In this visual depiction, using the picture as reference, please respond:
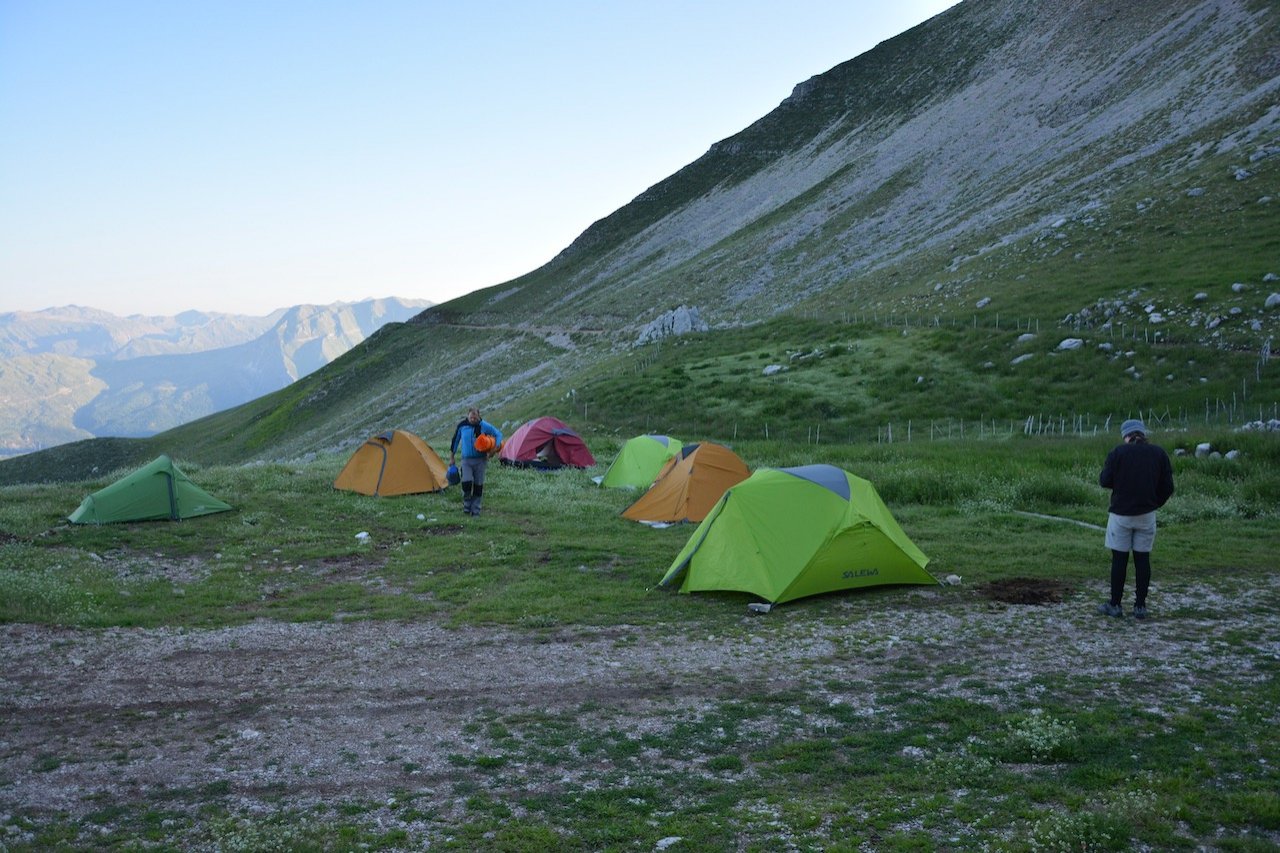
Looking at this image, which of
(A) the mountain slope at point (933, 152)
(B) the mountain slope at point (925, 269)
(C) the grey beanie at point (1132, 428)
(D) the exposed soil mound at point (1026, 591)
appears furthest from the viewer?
(A) the mountain slope at point (933, 152)

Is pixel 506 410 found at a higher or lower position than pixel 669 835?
higher

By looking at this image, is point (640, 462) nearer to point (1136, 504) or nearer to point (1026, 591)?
point (1026, 591)

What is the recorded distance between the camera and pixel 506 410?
51406mm

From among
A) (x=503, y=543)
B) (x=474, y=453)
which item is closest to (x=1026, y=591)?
(x=503, y=543)

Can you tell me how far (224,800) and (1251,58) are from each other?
71.6 meters

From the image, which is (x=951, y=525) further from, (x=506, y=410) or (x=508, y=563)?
(x=506, y=410)

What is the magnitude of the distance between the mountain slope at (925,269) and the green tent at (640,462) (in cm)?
947

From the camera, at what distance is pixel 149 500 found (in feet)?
68.6

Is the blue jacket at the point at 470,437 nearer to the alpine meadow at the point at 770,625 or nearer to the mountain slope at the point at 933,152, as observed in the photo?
the alpine meadow at the point at 770,625

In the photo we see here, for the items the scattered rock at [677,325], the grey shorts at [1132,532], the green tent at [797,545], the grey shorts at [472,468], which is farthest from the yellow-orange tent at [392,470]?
the scattered rock at [677,325]

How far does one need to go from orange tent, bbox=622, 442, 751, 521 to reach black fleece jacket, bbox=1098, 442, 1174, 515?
9699 mm

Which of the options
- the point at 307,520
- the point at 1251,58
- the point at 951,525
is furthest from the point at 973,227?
the point at 307,520

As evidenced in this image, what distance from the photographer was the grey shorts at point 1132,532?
41.0 ft

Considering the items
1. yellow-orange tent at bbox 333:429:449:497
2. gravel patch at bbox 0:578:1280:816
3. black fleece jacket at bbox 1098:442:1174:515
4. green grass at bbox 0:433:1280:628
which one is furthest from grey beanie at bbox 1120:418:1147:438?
yellow-orange tent at bbox 333:429:449:497
